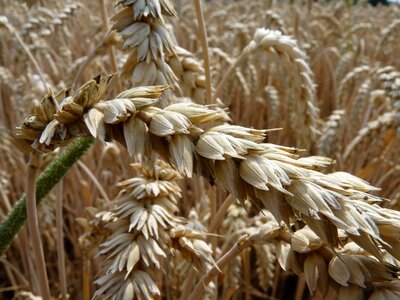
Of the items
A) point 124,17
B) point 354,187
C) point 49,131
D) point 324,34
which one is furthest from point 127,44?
point 324,34

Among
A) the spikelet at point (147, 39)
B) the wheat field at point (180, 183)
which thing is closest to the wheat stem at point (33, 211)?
the wheat field at point (180, 183)

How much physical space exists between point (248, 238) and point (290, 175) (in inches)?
7.3

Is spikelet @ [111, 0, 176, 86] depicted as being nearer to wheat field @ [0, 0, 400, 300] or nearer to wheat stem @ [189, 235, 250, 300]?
wheat field @ [0, 0, 400, 300]

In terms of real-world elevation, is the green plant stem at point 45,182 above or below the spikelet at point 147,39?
below

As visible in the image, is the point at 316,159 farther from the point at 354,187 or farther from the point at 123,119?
the point at 123,119

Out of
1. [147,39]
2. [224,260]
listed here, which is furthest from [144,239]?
[147,39]

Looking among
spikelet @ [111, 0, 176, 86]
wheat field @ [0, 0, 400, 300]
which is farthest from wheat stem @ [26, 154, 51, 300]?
spikelet @ [111, 0, 176, 86]

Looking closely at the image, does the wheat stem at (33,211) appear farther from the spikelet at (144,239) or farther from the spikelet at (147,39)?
the spikelet at (147,39)

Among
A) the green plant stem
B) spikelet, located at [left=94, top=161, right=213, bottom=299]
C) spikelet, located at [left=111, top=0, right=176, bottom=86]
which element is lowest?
spikelet, located at [left=94, top=161, right=213, bottom=299]

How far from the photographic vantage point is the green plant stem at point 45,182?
0.64 m

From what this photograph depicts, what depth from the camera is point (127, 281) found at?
582 mm

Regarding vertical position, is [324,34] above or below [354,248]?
below

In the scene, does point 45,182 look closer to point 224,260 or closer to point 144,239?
point 144,239

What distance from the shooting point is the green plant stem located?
2.10 ft
